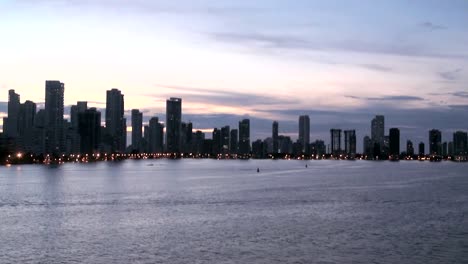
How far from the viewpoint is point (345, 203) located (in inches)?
3209

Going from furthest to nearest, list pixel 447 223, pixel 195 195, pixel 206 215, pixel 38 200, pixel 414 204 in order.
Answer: pixel 195 195 → pixel 38 200 → pixel 414 204 → pixel 206 215 → pixel 447 223

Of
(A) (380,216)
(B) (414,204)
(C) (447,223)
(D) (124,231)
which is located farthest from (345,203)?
(D) (124,231)

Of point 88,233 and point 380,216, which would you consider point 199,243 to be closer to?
point 88,233

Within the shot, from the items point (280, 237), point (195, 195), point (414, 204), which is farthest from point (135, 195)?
point (280, 237)

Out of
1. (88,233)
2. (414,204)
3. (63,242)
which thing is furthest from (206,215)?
(414,204)

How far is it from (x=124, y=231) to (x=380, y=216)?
28089 millimetres

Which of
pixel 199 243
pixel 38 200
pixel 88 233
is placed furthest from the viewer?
pixel 38 200

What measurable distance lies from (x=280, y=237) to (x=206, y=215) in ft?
56.6

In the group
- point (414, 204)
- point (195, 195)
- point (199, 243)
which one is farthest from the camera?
point (195, 195)

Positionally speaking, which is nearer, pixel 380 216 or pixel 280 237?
pixel 280 237

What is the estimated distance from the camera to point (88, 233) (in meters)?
52.8

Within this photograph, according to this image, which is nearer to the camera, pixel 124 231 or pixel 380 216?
pixel 124 231

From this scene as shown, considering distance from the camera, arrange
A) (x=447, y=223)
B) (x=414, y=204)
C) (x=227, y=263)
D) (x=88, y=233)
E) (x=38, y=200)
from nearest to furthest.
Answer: (x=227, y=263) → (x=88, y=233) → (x=447, y=223) → (x=414, y=204) → (x=38, y=200)

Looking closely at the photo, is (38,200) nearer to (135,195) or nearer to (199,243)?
(135,195)
